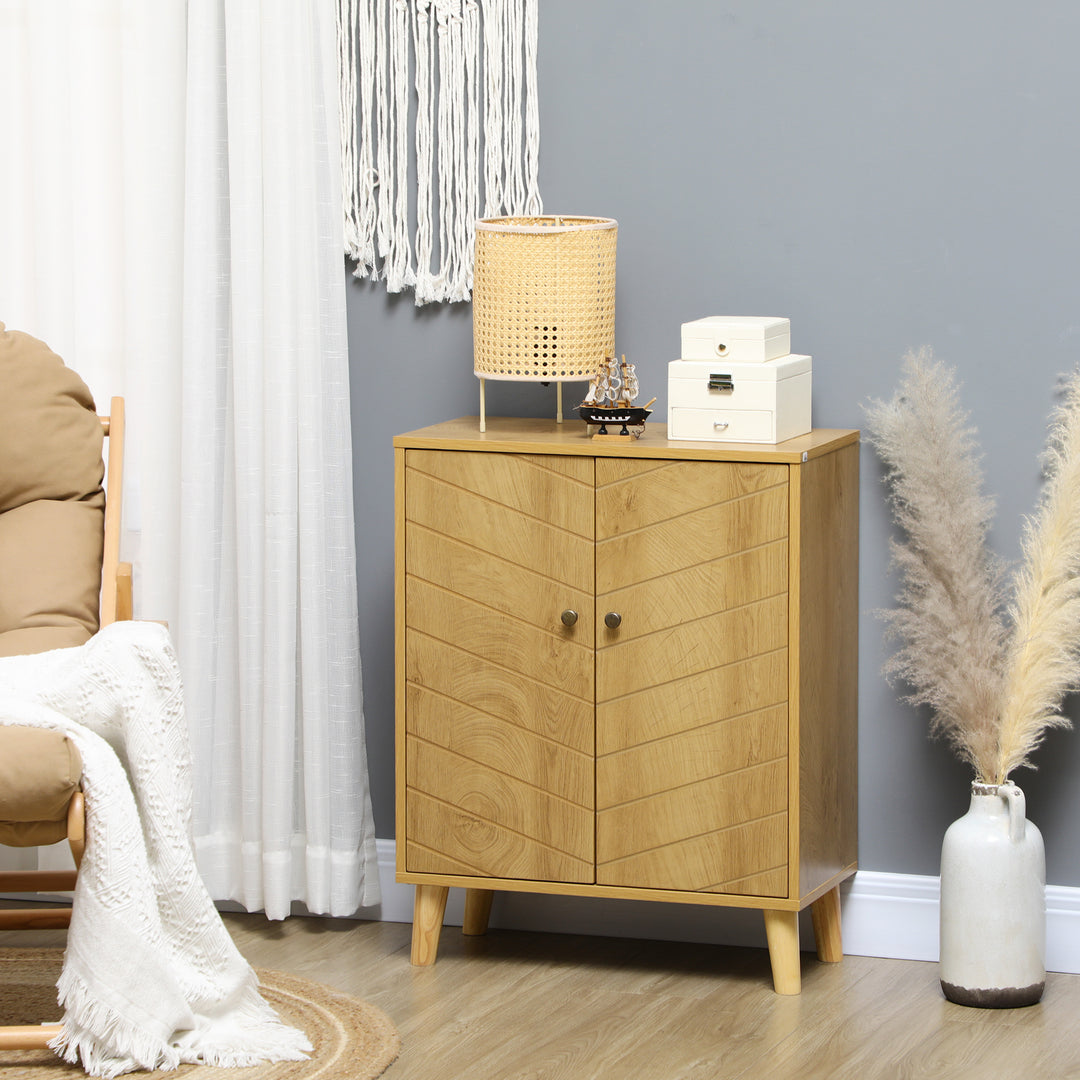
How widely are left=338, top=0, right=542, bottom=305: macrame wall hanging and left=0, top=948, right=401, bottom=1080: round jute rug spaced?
1.12m

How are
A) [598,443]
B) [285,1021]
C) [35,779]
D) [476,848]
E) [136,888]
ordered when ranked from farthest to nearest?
[476,848]
[598,443]
[285,1021]
[136,888]
[35,779]

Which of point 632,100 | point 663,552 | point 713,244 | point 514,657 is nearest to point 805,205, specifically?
point 713,244

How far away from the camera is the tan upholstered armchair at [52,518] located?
7.53 feet

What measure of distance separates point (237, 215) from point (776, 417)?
3.04ft

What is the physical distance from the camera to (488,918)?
2.68m

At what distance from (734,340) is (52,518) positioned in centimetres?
102

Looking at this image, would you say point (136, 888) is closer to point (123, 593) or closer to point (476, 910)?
point (123, 593)

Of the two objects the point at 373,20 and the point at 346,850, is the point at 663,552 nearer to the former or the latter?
the point at 346,850

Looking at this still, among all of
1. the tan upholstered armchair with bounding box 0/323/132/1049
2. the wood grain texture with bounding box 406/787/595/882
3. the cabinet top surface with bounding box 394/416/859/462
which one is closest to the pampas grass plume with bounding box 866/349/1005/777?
the cabinet top surface with bounding box 394/416/859/462

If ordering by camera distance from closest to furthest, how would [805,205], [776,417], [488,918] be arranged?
[776,417] < [805,205] < [488,918]

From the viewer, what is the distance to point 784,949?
2.37m

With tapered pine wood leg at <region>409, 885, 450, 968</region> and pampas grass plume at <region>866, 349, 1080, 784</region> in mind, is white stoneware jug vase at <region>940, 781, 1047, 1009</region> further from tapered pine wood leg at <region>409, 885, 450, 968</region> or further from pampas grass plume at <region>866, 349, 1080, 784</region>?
tapered pine wood leg at <region>409, 885, 450, 968</region>

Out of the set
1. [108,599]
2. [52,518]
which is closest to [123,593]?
[108,599]

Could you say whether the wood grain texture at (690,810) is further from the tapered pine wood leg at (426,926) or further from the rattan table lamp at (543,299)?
the rattan table lamp at (543,299)
